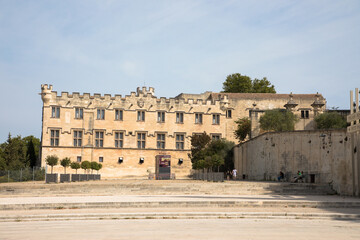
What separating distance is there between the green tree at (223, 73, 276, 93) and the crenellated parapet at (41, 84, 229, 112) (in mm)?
16927

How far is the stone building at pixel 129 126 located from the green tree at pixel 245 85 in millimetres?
16000

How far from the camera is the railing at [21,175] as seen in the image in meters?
40.0

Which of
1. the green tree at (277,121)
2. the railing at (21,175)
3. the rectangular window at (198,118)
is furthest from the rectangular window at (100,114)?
the green tree at (277,121)

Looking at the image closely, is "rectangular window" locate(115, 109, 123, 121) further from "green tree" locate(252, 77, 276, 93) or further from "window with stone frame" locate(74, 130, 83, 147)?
"green tree" locate(252, 77, 276, 93)

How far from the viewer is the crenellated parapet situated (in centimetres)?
5272

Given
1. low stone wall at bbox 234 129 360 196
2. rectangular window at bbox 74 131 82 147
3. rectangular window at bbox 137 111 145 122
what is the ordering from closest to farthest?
low stone wall at bbox 234 129 360 196 < rectangular window at bbox 74 131 82 147 < rectangular window at bbox 137 111 145 122

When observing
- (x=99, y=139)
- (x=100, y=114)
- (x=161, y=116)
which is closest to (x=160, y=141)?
(x=161, y=116)

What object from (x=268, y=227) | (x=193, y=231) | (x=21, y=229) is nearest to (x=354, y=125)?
(x=268, y=227)

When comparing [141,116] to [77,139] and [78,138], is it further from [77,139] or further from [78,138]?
[77,139]

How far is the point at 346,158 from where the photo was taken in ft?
78.4

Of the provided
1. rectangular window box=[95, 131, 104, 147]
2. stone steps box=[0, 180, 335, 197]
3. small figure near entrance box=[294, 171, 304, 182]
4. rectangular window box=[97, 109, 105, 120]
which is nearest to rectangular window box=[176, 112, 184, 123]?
rectangular window box=[97, 109, 105, 120]

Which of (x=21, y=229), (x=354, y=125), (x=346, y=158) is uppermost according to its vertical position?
(x=354, y=125)

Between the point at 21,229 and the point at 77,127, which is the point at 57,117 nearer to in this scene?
the point at 77,127

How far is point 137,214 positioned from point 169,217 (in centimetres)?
113
